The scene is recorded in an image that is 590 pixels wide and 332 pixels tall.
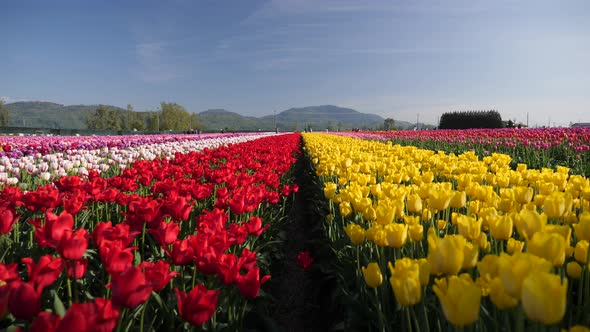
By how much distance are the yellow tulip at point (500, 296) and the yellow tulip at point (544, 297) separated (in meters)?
0.18

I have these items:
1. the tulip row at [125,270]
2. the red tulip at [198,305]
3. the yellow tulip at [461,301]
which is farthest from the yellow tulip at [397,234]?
the red tulip at [198,305]

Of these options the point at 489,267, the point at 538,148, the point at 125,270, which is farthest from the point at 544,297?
the point at 538,148

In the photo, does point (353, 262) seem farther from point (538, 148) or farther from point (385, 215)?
point (538, 148)

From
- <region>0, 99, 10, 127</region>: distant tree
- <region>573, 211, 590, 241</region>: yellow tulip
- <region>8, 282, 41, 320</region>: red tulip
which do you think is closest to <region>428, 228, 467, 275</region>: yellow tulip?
<region>573, 211, 590, 241</region>: yellow tulip

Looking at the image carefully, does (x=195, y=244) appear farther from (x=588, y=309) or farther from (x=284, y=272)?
(x=284, y=272)

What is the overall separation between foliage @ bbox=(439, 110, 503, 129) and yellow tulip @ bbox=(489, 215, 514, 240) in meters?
49.0

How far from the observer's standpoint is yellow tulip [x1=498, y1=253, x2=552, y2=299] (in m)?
1.06

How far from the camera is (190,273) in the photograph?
112 inches

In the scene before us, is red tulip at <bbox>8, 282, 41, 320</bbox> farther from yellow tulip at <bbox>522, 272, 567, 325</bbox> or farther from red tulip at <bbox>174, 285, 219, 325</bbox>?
yellow tulip at <bbox>522, 272, 567, 325</bbox>

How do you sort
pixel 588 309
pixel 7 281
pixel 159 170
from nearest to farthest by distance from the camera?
pixel 7 281
pixel 588 309
pixel 159 170

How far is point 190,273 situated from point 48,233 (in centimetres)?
116

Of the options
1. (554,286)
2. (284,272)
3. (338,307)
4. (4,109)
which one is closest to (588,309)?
(554,286)

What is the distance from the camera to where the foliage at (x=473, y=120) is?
45.9 m

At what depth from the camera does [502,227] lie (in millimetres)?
1739
